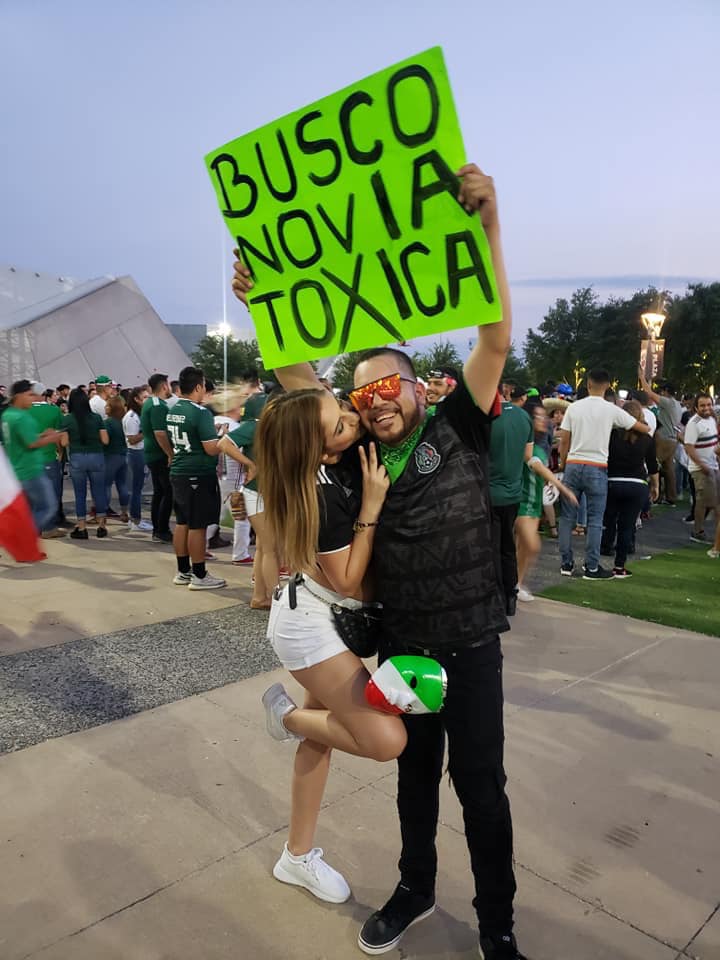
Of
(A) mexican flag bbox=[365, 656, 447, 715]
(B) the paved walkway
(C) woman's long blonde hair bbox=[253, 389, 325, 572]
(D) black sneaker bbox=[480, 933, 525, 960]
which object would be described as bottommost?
(B) the paved walkway

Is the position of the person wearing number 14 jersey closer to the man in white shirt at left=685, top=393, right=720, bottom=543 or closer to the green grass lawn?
the green grass lawn

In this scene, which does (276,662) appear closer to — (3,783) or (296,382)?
(3,783)

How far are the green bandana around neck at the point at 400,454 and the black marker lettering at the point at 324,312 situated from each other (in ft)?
1.42

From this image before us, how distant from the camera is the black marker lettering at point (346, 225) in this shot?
2.17 m

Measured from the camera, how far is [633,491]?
24.4 feet

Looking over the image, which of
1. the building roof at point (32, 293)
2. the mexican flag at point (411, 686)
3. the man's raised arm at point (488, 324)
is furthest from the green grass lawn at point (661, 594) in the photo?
the building roof at point (32, 293)

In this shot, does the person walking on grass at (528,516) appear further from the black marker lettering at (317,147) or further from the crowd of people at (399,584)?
the black marker lettering at (317,147)

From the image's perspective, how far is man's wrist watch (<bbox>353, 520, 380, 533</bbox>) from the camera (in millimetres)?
2031

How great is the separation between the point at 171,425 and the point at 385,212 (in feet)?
14.7

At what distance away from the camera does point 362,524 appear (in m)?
2.04

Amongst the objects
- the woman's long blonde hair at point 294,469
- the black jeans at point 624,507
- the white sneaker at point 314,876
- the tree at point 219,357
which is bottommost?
the white sneaker at point 314,876

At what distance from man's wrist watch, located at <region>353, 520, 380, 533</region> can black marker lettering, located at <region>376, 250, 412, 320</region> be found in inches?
24.2

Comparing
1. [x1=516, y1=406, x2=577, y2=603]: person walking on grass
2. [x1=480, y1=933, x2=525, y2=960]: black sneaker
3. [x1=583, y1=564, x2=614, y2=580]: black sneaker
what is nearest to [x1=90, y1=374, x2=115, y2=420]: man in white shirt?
[x1=516, y1=406, x2=577, y2=603]: person walking on grass

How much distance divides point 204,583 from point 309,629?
175 inches
